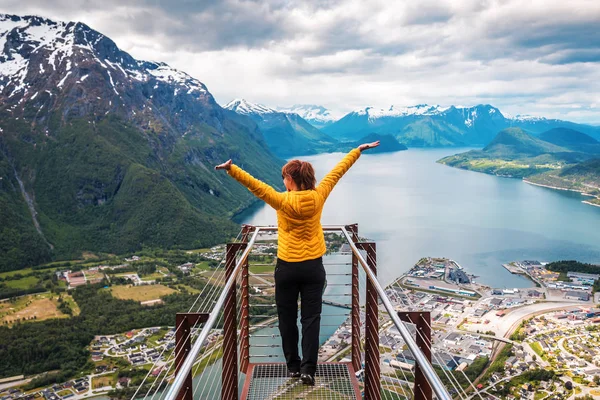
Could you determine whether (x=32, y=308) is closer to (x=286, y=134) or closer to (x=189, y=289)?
(x=189, y=289)

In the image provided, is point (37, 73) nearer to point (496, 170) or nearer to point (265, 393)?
point (265, 393)

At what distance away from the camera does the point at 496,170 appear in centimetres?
9256

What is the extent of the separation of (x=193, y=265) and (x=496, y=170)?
73934 mm

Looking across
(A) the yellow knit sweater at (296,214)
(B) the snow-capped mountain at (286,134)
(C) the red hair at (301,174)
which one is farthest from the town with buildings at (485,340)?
(B) the snow-capped mountain at (286,134)

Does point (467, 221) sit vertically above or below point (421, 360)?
below

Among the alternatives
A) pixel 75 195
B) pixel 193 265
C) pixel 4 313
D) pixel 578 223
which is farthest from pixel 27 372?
pixel 578 223

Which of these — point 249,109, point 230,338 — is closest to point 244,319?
point 230,338

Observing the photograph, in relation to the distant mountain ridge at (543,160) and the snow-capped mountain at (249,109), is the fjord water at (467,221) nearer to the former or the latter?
the distant mountain ridge at (543,160)

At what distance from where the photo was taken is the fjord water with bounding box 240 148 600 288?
34.2m

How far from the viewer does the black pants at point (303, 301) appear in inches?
105

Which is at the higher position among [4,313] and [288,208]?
[288,208]

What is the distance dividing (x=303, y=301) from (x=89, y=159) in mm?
58236

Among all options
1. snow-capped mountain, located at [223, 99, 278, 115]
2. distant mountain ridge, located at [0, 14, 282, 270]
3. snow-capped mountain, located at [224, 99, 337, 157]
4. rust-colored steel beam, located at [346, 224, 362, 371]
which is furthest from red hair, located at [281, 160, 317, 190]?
snow-capped mountain, located at [223, 99, 278, 115]

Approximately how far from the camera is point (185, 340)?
180 centimetres
